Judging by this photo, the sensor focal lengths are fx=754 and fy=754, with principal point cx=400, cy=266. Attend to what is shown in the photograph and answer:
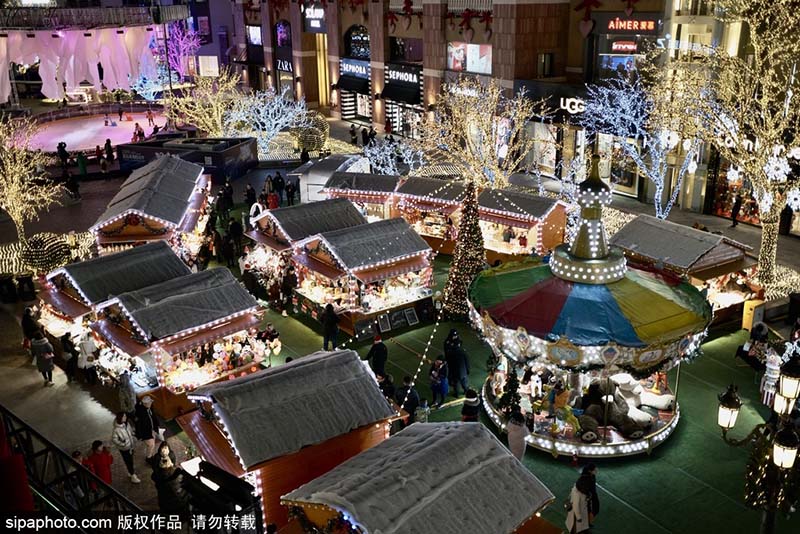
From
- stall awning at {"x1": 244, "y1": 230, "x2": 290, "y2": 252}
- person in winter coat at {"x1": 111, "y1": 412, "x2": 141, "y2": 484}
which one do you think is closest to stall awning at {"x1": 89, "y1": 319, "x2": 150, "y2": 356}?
person in winter coat at {"x1": 111, "y1": 412, "x2": 141, "y2": 484}

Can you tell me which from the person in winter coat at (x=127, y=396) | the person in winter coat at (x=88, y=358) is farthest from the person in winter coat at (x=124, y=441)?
the person in winter coat at (x=88, y=358)

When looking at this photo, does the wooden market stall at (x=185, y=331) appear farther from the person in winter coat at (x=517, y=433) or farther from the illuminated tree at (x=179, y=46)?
the illuminated tree at (x=179, y=46)

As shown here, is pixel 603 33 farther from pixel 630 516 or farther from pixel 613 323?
pixel 630 516

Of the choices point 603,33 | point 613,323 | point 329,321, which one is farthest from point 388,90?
point 613,323

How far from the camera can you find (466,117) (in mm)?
29953

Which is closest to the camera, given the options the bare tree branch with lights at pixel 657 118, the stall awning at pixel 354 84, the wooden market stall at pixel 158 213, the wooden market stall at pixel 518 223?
the wooden market stall at pixel 158 213

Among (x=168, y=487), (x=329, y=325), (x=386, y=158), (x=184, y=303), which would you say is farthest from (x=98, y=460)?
(x=386, y=158)

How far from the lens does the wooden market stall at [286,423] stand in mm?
12359

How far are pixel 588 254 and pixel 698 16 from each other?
1805 cm

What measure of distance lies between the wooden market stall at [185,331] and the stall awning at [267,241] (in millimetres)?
4140

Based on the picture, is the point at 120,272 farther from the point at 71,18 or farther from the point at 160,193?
the point at 71,18

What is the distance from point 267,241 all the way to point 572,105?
52.5 ft

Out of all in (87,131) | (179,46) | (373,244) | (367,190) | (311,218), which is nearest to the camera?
(373,244)

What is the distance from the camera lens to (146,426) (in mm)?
15148
